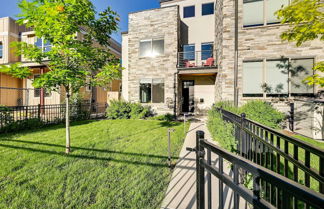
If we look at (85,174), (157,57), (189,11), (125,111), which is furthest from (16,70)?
(189,11)

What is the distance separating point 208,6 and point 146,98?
9497 millimetres

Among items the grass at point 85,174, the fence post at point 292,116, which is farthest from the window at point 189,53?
the grass at point 85,174

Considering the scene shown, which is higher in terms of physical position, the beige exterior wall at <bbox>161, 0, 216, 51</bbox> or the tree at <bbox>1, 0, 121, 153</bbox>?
the beige exterior wall at <bbox>161, 0, 216, 51</bbox>

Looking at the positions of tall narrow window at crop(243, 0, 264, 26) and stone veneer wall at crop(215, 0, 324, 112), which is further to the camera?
tall narrow window at crop(243, 0, 264, 26)

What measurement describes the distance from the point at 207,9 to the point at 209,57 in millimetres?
4146

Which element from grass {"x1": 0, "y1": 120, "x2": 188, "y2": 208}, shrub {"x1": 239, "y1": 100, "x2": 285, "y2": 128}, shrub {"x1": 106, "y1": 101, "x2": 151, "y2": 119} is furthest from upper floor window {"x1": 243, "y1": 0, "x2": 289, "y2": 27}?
shrub {"x1": 106, "y1": 101, "x2": 151, "y2": 119}

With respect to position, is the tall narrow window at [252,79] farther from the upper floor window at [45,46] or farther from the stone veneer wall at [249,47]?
the upper floor window at [45,46]

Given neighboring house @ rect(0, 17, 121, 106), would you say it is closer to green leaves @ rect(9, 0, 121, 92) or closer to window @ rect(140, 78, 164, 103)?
window @ rect(140, 78, 164, 103)

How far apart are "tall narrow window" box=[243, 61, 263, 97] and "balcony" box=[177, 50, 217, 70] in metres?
2.53

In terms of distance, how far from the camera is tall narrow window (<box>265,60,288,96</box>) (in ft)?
24.9

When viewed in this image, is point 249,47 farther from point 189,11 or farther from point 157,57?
point 189,11

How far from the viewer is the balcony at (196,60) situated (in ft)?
34.3

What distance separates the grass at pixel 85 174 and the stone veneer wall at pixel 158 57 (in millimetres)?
6545

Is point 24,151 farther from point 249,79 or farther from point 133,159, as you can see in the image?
point 249,79
